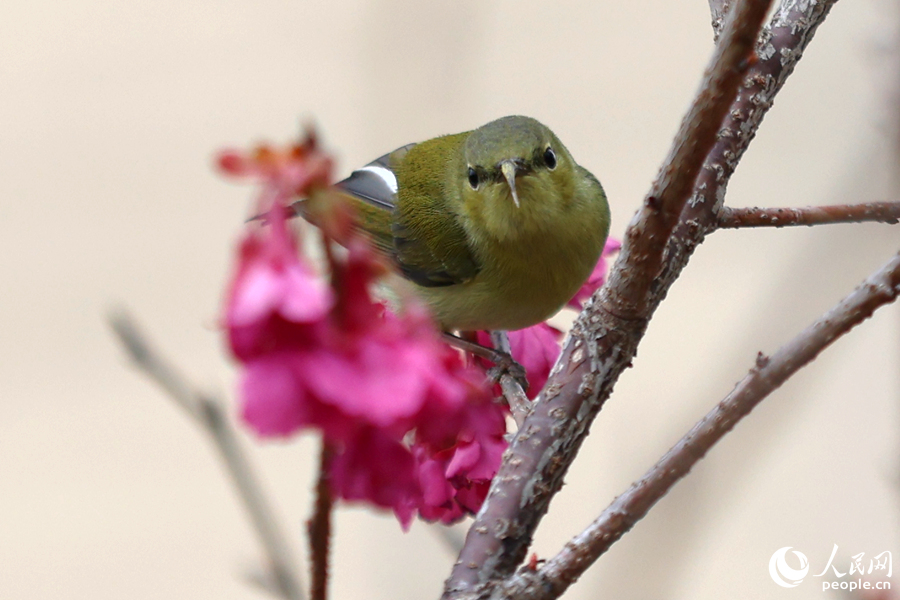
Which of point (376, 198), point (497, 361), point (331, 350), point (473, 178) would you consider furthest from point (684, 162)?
point (376, 198)

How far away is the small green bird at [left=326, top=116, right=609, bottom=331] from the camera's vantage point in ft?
5.61

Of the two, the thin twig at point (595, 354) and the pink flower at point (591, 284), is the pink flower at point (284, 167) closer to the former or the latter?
the thin twig at point (595, 354)

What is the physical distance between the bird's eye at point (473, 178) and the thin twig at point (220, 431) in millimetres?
987

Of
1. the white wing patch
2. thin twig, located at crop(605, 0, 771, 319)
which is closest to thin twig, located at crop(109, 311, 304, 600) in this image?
thin twig, located at crop(605, 0, 771, 319)

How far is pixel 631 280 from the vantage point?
96 cm

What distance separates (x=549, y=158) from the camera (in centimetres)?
174

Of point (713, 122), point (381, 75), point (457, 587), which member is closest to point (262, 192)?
point (713, 122)

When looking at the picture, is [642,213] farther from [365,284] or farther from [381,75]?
[381,75]

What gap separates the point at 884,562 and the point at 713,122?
1024 mm

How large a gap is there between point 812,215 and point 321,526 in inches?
28.6

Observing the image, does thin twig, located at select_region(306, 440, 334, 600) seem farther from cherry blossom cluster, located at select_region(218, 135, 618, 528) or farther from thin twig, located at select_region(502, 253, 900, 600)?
thin twig, located at select_region(502, 253, 900, 600)

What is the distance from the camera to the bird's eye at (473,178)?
5.95ft

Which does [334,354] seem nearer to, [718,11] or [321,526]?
[321,526]

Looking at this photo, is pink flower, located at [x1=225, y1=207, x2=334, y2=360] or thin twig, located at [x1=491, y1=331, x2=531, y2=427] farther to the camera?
thin twig, located at [x1=491, y1=331, x2=531, y2=427]
